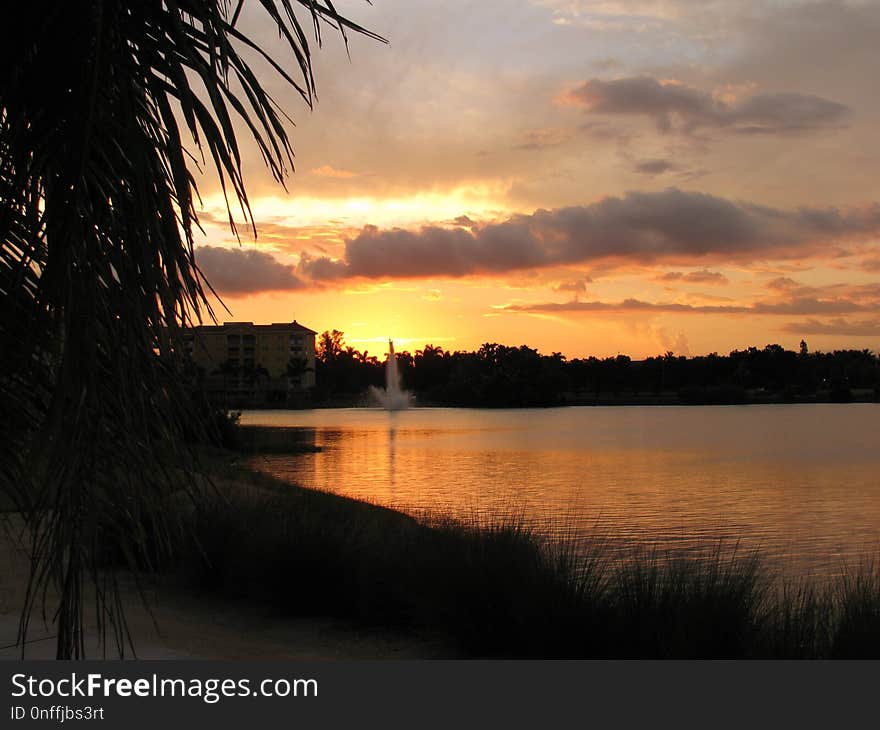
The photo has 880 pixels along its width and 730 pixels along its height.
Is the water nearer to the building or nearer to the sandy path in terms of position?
the sandy path

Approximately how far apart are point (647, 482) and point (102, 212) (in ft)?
81.6

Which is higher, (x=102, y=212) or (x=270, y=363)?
(x=270, y=363)

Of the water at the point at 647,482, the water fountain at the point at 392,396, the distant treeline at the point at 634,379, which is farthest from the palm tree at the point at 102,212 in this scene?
the distant treeline at the point at 634,379

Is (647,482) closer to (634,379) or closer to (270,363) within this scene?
(634,379)

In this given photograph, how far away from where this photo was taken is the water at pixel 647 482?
16.2 meters

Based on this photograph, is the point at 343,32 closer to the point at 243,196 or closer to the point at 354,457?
the point at 243,196

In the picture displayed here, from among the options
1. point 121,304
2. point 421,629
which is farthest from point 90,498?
point 421,629

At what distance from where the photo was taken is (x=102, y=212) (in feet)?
9.11

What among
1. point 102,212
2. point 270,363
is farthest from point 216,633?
point 270,363

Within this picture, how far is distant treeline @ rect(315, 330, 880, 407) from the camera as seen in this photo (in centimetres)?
12450

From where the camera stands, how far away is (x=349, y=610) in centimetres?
809

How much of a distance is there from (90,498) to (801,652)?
16.0 ft

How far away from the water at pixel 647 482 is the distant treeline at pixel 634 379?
72573 mm

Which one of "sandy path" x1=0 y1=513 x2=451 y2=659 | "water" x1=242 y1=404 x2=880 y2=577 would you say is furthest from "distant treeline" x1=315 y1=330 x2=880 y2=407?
"sandy path" x1=0 y1=513 x2=451 y2=659
